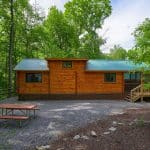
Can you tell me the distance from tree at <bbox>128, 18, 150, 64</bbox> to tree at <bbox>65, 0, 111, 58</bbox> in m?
32.4

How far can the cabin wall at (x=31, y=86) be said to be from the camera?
28172mm

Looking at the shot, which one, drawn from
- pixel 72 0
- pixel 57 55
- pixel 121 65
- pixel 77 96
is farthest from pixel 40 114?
pixel 72 0

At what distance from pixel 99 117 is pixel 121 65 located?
1354cm

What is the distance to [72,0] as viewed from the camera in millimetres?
47625

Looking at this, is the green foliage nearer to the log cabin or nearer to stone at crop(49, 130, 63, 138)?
the log cabin

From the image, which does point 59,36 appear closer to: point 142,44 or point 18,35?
point 18,35

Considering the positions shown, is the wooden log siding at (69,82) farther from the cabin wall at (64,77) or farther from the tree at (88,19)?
the tree at (88,19)

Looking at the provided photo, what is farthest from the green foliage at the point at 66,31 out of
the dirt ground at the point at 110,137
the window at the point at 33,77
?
the dirt ground at the point at 110,137

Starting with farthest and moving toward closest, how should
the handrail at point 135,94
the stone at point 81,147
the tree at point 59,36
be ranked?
1. the tree at point 59,36
2. the handrail at point 135,94
3. the stone at point 81,147

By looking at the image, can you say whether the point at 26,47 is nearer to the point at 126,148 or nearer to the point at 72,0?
the point at 72,0

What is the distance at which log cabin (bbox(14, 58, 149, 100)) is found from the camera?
28219 mm

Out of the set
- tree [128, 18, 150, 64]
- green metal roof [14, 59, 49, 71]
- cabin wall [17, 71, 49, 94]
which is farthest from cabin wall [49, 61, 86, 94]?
tree [128, 18, 150, 64]

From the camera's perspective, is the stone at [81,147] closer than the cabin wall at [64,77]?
Yes

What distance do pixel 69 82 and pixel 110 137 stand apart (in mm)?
16282
